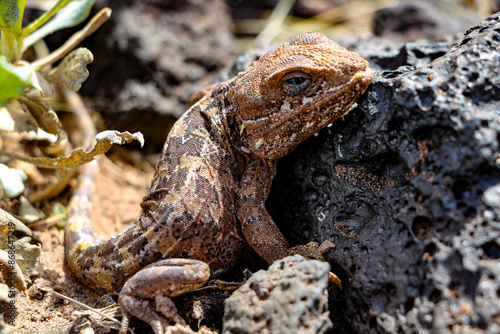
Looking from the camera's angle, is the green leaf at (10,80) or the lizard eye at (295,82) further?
the lizard eye at (295,82)

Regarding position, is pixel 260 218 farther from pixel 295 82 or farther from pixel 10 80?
pixel 10 80

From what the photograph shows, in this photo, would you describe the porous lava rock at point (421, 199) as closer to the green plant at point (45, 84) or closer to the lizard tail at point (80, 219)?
the green plant at point (45, 84)

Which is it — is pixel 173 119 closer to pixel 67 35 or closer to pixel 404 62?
pixel 67 35

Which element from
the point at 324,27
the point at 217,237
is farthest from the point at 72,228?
the point at 324,27

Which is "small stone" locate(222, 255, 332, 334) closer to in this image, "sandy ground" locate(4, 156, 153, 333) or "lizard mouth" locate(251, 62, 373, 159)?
"lizard mouth" locate(251, 62, 373, 159)

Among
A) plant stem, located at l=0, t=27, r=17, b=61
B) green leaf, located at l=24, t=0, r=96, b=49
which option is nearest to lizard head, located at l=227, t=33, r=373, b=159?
green leaf, located at l=24, t=0, r=96, b=49

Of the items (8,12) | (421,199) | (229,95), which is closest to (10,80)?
(8,12)

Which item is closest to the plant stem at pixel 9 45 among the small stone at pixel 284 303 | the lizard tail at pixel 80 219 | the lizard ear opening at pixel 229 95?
the lizard tail at pixel 80 219
